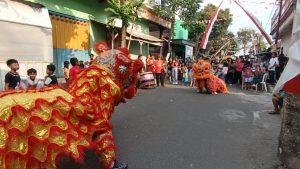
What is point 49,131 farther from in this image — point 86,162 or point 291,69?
point 291,69

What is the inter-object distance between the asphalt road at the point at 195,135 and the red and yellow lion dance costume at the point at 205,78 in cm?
286

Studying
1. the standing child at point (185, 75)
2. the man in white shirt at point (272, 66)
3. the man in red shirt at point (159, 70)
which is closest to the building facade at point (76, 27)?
the man in red shirt at point (159, 70)

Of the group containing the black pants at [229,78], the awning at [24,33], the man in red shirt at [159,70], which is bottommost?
the black pants at [229,78]

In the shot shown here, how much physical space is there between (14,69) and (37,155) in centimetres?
455

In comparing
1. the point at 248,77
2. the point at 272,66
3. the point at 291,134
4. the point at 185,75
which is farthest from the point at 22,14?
the point at 272,66

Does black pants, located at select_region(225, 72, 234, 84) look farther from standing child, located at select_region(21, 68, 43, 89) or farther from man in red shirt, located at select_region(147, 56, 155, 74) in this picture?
standing child, located at select_region(21, 68, 43, 89)

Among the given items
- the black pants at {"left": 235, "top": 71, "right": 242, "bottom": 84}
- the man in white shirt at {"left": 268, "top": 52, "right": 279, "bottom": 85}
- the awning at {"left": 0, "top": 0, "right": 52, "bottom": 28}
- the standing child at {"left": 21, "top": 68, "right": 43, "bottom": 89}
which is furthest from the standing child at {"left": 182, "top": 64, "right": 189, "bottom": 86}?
the standing child at {"left": 21, "top": 68, "right": 43, "bottom": 89}

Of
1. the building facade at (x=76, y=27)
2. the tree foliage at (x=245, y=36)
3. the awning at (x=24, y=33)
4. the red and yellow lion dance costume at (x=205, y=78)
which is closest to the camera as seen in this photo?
the awning at (x=24, y=33)

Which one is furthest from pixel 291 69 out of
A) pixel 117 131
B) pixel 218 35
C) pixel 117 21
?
pixel 218 35

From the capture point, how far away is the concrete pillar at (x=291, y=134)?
450cm

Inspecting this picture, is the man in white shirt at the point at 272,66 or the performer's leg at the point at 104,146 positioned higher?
the man in white shirt at the point at 272,66

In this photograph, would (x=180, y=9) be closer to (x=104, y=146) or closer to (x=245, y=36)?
(x=104, y=146)

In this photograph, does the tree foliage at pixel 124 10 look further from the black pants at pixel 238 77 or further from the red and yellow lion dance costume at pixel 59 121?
the red and yellow lion dance costume at pixel 59 121

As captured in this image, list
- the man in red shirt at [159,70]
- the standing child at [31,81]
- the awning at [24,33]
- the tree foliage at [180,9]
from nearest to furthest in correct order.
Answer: the standing child at [31,81]
the awning at [24,33]
the man in red shirt at [159,70]
the tree foliage at [180,9]
